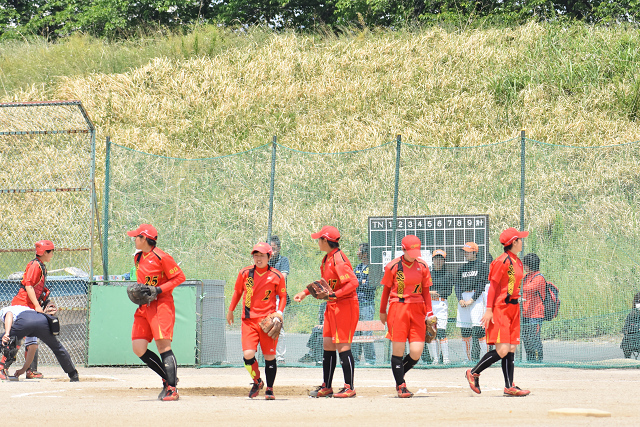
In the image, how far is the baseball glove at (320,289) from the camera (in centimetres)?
802

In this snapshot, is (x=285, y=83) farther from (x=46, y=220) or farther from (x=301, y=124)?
(x=46, y=220)

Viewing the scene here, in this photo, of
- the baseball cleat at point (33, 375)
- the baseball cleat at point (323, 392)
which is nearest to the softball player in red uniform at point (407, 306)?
the baseball cleat at point (323, 392)

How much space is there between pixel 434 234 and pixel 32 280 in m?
5.80

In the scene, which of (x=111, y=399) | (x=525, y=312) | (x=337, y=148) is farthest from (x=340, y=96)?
(x=111, y=399)

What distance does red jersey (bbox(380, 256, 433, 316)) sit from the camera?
810 cm

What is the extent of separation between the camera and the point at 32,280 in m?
9.98

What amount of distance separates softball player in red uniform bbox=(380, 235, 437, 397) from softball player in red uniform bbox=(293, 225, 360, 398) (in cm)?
39

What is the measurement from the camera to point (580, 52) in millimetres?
25297

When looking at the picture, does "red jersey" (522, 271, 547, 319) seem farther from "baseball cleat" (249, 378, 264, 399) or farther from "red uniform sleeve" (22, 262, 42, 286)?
"red uniform sleeve" (22, 262, 42, 286)

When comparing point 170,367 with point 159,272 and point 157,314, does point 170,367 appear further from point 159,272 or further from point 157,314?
point 159,272

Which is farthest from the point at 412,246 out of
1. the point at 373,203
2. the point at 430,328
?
the point at 373,203

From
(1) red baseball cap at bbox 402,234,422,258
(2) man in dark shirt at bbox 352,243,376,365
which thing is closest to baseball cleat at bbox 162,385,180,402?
(1) red baseball cap at bbox 402,234,422,258

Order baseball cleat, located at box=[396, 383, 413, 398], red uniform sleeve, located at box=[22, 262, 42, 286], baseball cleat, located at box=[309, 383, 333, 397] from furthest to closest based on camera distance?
red uniform sleeve, located at box=[22, 262, 42, 286] < baseball cleat, located at box=[309, 383, 333, 397] < baseball cleat, located at box=[396, 383, 413, 398]

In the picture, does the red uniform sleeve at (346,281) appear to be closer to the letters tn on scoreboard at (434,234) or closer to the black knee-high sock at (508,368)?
the black knee-high sock at (508,368)
